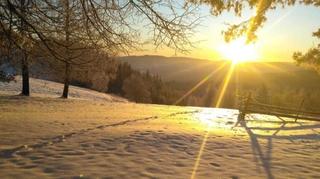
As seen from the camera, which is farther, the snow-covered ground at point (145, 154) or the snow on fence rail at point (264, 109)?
the snow on fence rail at point (264, 109)

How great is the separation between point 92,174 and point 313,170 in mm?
4774

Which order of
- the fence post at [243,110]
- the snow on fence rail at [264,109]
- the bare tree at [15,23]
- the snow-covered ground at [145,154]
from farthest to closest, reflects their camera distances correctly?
the snow on fence rail at [264,109] → the fence post at [243,110] → the bare tree at [15,23] → the snow-covered ground at [145,154]

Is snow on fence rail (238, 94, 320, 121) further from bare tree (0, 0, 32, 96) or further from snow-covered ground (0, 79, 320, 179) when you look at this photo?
bare tree (0, 0, 32, 96)

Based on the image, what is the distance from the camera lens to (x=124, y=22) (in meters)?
10.6

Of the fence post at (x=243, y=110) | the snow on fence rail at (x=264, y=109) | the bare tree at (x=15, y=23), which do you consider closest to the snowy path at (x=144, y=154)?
the bare tree at (x=15, y=23)

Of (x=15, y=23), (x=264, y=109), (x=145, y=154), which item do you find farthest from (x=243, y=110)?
(x=15, y=23)

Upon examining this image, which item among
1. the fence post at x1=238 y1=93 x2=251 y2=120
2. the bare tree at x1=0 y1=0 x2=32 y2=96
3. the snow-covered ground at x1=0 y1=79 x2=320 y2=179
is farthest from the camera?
the fence post at x1=238 y1=93 x2=251 y2=120

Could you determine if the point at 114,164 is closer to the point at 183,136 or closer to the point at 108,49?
the point at 108,49

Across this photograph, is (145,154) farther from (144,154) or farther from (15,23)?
(15,23)

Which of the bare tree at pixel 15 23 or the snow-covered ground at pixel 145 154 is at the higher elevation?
the bare tree at pixel 15 23

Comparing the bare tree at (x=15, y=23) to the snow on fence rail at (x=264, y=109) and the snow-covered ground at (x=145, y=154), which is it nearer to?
the snow-covered ground at (x=145, y=154)

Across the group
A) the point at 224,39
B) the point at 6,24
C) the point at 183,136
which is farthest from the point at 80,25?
the point at 224,39

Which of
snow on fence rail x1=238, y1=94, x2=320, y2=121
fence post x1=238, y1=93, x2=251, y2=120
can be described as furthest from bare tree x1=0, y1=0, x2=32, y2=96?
snow on fence rail x1=238, y1=94, x2=320, y2=121

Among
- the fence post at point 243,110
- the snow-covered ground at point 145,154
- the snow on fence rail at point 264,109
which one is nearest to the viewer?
the snow-covered ground at point 145,154
